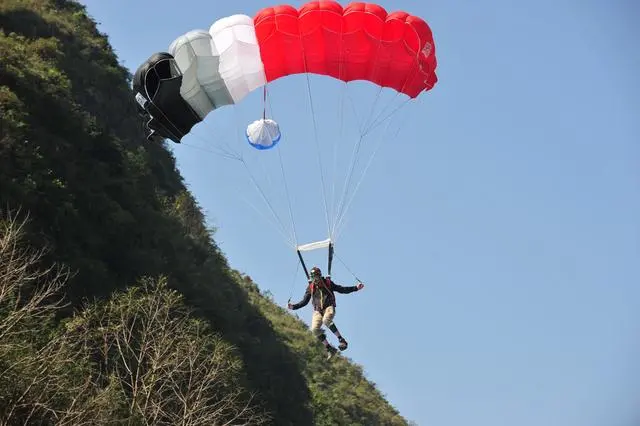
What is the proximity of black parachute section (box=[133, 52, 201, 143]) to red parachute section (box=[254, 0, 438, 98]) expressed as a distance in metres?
2.32

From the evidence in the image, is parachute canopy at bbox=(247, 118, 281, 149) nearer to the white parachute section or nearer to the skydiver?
the white parachute section

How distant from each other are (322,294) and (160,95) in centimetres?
582

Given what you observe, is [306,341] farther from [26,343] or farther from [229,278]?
[26,343]

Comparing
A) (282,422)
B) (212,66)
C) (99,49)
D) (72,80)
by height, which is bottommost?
(282,422)

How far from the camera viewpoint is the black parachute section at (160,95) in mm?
20531

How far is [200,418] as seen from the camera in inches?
779

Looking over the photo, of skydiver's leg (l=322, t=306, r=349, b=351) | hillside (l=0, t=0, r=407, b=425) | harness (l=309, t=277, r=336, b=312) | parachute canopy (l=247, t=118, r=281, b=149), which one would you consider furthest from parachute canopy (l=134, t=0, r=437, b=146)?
skydiver's leg (l=322, t=306, r=349, b=351)

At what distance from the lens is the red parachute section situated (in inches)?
847

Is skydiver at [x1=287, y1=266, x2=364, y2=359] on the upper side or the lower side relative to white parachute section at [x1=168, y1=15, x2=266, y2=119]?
lower

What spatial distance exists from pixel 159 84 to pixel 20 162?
680 centimetres

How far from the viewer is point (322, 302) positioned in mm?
20219

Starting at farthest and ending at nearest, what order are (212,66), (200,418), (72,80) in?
(72,80) < (212,66) < (200,418)

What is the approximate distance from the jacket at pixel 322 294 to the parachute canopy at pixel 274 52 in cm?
500

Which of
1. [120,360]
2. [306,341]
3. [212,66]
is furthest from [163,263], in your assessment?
[306,341]
